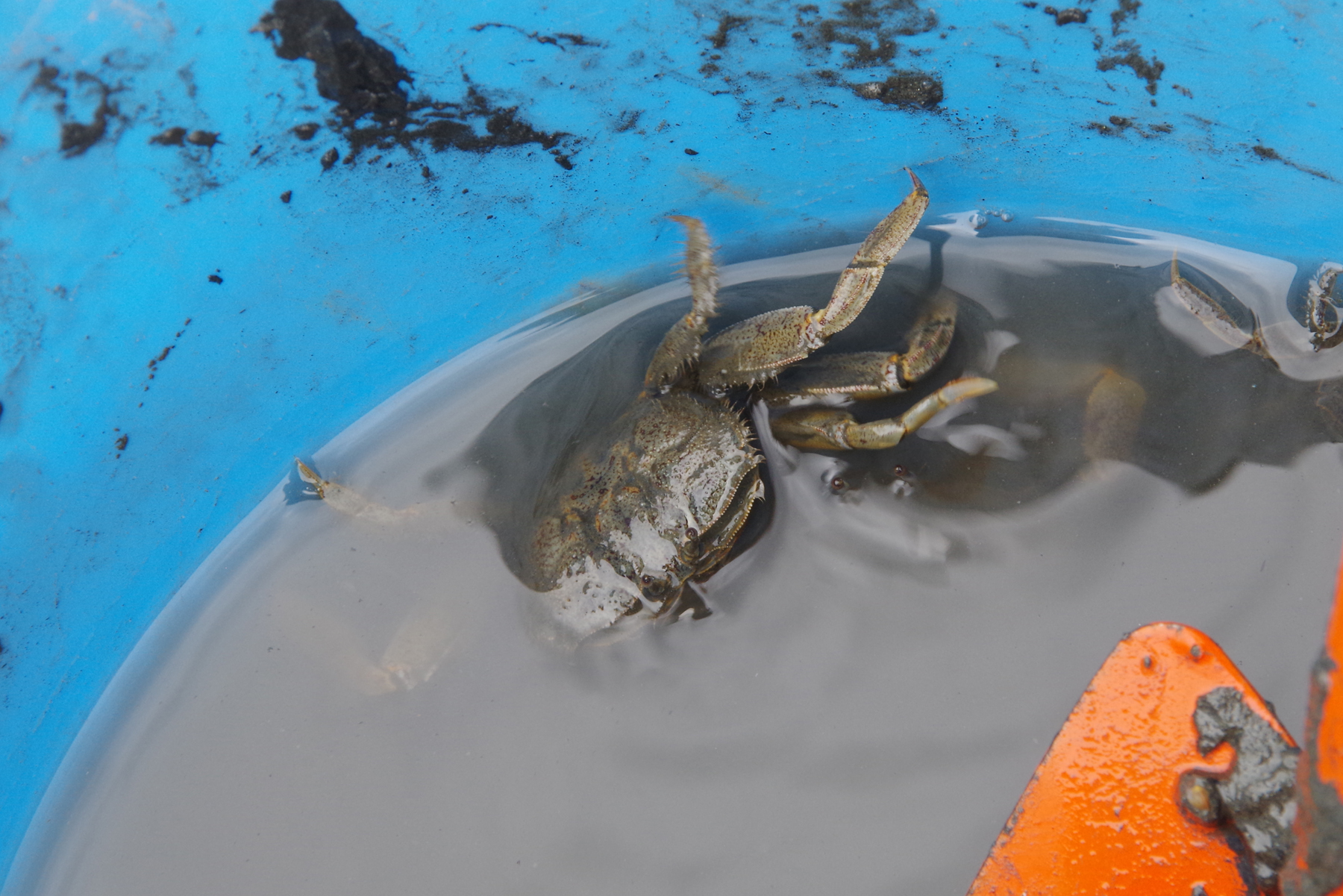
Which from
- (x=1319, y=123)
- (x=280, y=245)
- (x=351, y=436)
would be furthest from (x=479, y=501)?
(x=1319, y=123)

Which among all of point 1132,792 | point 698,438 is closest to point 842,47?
point 698,438

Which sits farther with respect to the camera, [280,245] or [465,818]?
[465,818]

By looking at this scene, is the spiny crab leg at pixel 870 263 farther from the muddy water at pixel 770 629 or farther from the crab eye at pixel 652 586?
the crab eye at pixel 652 586

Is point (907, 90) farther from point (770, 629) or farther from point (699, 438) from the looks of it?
point (770, 629)

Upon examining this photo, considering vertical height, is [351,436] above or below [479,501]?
above

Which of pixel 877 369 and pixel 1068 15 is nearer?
pixel 1068 15

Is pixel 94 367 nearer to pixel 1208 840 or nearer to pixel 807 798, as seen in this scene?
pixel 807 798

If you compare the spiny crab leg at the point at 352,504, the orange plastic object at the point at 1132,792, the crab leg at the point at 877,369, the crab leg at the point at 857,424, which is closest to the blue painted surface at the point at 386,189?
the spiny crab leg at the point at 352,504
